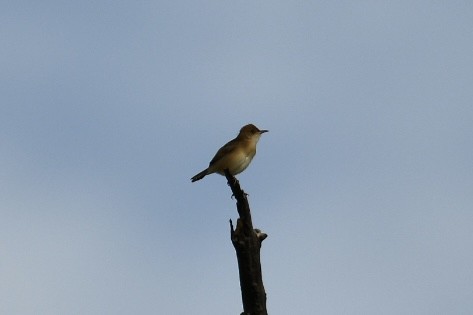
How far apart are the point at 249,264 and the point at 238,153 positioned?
19.4 ft

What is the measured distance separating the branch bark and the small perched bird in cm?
513

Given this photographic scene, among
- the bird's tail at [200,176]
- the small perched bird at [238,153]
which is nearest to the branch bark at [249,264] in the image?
the small perched bird at [238,153]

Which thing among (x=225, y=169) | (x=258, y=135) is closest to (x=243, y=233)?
(x=225, y=169)

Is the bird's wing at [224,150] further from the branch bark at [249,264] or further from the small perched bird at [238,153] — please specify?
the branch bark at [249,264]

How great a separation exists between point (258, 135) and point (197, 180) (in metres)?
1.56

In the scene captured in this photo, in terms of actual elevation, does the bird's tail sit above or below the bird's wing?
above

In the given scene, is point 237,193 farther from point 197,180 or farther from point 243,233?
point 197,180

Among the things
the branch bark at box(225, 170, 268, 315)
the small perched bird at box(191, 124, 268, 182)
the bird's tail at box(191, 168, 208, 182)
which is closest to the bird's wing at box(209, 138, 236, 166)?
the small perched bird at box(191, 124, 268, 182)

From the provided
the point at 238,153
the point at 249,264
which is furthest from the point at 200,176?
the point at 249,264

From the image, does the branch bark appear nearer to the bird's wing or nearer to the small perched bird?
the small perched bird

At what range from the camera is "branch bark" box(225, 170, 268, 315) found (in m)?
9.07

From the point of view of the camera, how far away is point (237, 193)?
10.1m

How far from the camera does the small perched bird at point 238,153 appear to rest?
14.9m

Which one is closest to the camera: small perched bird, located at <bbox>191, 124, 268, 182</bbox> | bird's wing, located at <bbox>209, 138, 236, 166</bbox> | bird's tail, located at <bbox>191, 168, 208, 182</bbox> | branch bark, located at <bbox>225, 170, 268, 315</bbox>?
branch bark, located at <bbox>225, 170, 268, 315</bbox>
